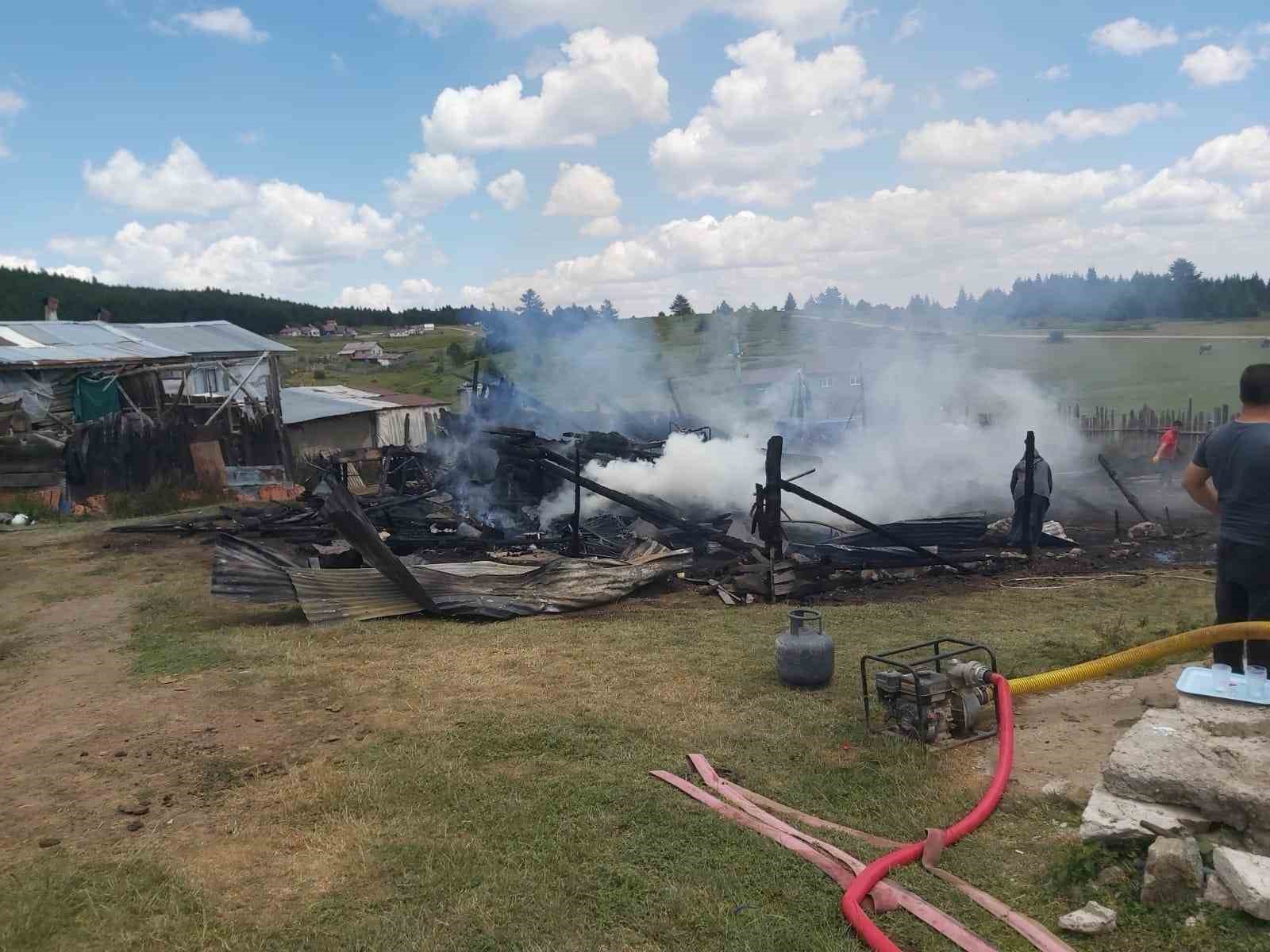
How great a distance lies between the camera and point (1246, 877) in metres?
3.11

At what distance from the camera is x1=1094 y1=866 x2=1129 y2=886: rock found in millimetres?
3445

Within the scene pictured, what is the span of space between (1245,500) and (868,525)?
5.75 metres

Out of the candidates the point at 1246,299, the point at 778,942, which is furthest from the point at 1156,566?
the point at 1246,299

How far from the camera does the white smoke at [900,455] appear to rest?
1385 cm

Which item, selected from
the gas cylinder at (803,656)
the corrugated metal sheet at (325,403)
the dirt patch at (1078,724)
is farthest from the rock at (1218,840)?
the corrugated metal sheet at (325,403)

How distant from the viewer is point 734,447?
14594 millimetres

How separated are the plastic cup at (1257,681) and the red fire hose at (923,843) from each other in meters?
1.14

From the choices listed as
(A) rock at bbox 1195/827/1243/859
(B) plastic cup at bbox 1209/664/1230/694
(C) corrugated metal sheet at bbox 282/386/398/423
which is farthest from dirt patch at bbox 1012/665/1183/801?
(C) corrugated metal sheet at bbox 282/386/398/423

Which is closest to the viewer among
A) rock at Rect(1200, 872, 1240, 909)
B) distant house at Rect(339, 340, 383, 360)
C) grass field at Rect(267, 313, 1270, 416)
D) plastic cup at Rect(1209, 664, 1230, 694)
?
rock at Rect(1200, 872, 1240, 909)

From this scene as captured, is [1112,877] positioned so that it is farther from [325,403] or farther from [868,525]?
[325,403]

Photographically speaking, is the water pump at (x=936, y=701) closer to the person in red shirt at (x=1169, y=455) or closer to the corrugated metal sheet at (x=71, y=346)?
the person in red shirt at (x=1169, y=455)

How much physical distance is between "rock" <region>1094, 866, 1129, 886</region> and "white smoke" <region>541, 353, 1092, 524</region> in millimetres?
9827

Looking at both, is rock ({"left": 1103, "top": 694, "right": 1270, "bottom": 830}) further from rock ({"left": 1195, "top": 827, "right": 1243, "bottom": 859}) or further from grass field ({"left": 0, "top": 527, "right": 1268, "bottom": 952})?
grass field ({"left": 0, "top": 527, "right": 1268, "bottom": 952})

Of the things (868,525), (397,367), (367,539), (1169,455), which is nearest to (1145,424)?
(1169,455)
